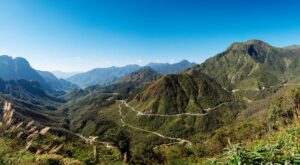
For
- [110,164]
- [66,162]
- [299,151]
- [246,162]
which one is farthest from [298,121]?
[66,162]

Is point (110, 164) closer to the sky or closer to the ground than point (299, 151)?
closer to the ground

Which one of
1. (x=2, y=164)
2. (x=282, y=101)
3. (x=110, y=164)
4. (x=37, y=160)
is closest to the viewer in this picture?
(x=2, y=164)

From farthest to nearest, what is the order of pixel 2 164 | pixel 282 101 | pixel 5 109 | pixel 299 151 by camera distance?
1. pixel 282 101
2. pixel 5 109
3. pixel 2 164
4. pixel 299 151

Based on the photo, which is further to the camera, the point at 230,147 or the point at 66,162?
the point at 66,162

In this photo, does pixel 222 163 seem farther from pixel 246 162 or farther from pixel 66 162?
pixel 66 162

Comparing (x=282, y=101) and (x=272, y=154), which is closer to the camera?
(x=272, y=154)

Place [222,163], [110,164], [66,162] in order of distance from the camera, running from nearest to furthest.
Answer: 1. [222,163]
2. [66,162]
3. [110,164]

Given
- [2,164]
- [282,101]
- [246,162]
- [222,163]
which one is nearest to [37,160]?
[2,164]

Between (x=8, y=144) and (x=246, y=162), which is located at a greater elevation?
(x=246, y=162)

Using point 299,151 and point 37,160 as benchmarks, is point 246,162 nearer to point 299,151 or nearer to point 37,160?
point 299,151
